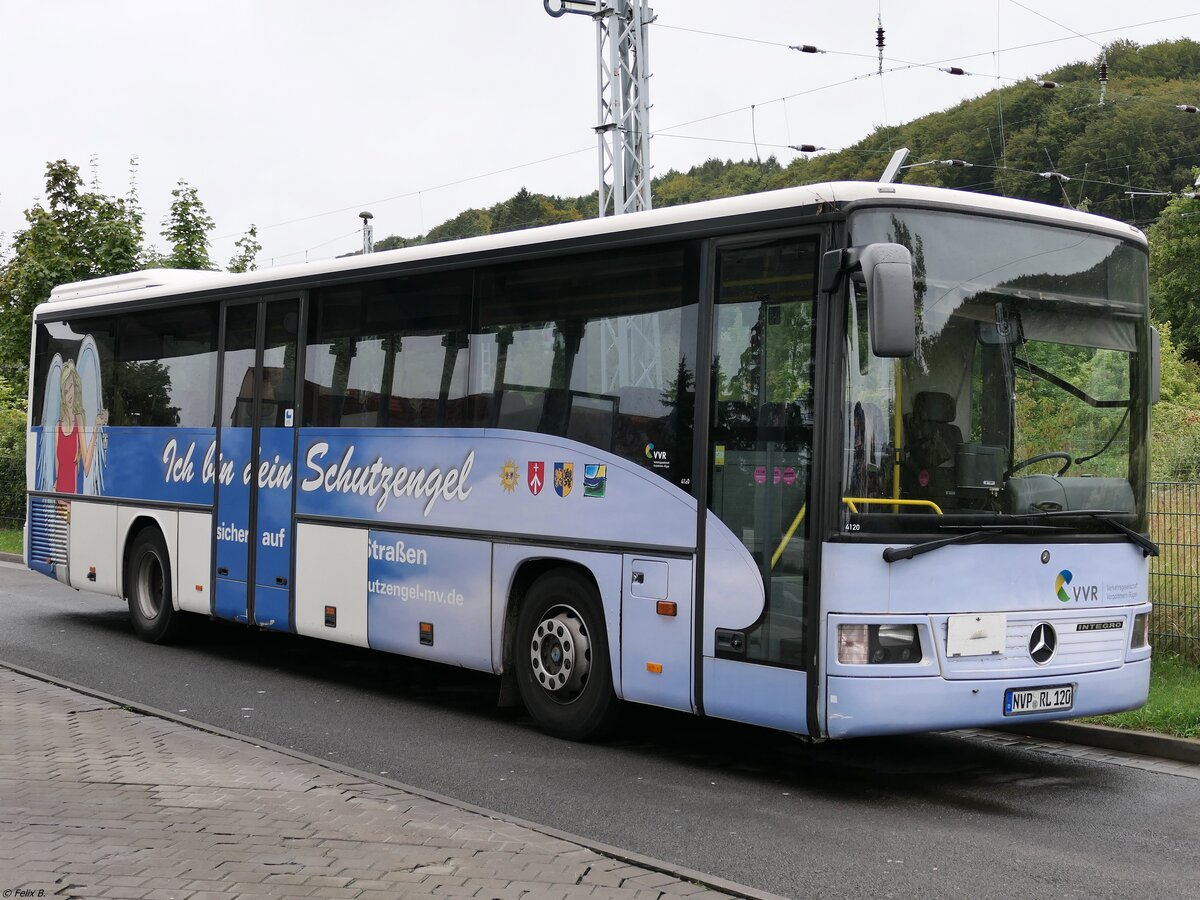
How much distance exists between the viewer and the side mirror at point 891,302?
6855mm

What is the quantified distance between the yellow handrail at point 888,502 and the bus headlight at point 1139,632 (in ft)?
5.42

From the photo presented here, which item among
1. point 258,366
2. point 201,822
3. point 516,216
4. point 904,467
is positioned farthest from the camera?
point 516,216

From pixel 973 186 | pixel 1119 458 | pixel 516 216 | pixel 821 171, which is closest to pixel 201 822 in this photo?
pixel 1119 458

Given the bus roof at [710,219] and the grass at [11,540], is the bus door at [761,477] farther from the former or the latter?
the grass at [11,540]

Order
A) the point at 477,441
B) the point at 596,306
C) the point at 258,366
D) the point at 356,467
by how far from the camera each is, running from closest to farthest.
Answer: the point at 596,306 → the point at 477,441 → the point at 356,467 → the point at 258,366

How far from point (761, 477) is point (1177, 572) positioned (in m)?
4.60

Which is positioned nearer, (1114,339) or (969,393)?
(969,393)

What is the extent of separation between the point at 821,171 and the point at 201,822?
1208 inches

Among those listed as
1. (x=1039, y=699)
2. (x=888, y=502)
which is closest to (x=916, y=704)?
(x=1039, y=699)

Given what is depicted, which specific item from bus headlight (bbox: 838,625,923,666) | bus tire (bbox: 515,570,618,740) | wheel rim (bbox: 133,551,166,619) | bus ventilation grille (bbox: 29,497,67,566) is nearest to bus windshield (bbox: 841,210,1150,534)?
bus headlight (bbox: 838,625,923,666)

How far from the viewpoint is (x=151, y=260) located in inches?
1112

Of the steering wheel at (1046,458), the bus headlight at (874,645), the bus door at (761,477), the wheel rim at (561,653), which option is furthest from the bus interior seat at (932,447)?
the wheel rim at (561,653)

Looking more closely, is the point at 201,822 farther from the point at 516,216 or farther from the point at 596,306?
the point at 516,216

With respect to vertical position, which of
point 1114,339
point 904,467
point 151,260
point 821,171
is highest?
point 821,171
